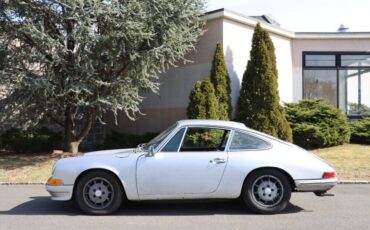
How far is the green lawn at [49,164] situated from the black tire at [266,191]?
4058 millimetres

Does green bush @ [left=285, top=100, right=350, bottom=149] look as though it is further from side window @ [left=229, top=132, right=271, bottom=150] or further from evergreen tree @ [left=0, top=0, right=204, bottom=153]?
side window @ [left=229, top=132, right=271, bottom=150]

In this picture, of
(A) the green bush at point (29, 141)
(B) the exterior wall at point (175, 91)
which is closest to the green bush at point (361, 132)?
(B) the exterior wall at point (175, 91)

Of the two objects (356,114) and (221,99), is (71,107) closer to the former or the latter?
(221,99)

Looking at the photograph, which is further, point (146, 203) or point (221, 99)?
point (221, 99)

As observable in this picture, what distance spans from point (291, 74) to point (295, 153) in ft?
35.6

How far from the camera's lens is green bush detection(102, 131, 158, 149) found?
16517mm

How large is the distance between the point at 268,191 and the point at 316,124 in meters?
8.85

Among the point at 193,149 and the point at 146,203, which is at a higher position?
the point at 193,149

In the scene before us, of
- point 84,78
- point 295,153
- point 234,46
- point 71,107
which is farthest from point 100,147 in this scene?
point 295,153

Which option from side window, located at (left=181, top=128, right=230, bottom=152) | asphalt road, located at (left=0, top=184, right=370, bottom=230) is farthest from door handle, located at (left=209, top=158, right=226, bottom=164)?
asphalt road, located at (left=0, top=184, right=370, bottom=230)

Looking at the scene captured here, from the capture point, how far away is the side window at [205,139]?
7488 millimetres

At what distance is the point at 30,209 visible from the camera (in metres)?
7.88

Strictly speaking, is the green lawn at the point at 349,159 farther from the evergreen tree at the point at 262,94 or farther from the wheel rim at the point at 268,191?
the wheel rim at the point at 268,191

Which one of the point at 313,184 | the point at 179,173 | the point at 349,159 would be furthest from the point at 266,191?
the point at 349,159
